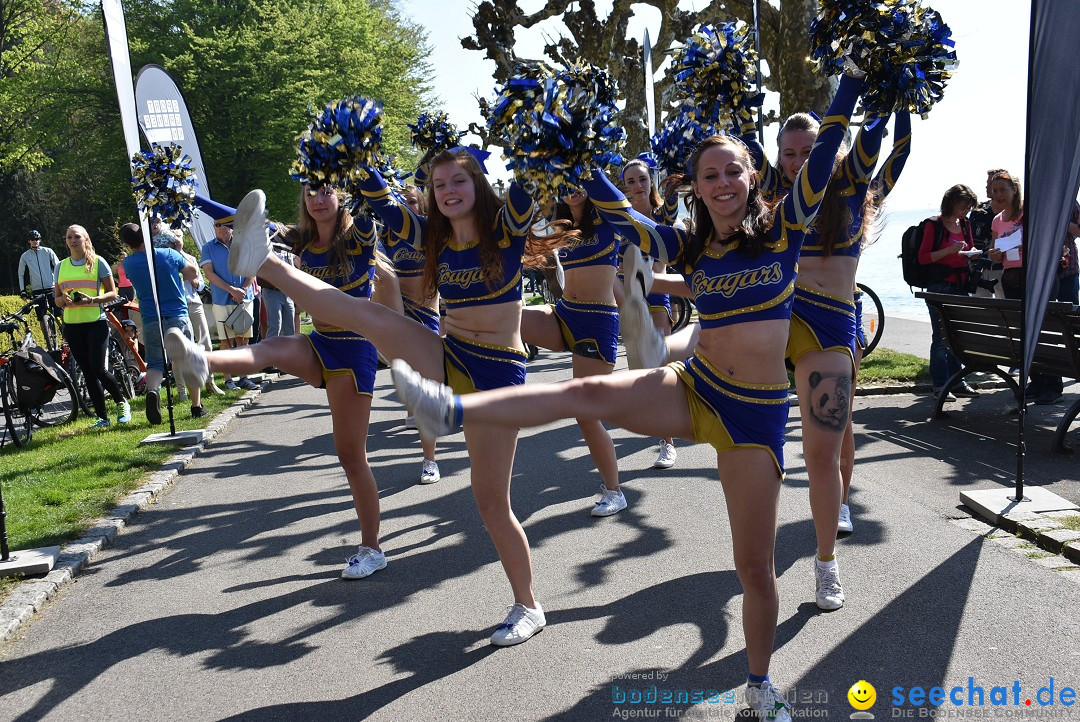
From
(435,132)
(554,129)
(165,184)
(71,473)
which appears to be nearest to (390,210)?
(554,129)

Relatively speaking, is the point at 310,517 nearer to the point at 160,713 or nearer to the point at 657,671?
the point at 160,713

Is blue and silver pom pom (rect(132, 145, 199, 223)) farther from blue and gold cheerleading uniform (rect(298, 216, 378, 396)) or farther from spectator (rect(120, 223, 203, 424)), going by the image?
spectator (rect(120, 223, 203, 424))

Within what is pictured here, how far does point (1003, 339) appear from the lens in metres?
6.91

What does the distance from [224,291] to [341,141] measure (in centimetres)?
887

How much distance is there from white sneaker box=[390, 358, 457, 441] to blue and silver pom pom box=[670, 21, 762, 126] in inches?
85.5

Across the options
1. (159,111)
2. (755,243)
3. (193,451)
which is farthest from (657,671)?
(159,111)

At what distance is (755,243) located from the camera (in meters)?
3.17

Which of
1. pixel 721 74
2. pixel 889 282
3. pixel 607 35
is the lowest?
pixel 889 282

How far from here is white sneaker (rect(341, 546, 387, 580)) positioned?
4.78m

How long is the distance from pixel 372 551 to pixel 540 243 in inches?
75.7

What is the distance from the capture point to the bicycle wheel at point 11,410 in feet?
28.9

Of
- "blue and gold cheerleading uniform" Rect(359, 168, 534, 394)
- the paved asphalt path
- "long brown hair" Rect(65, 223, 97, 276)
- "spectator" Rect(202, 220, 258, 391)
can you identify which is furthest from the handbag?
"blue and gold cheerleading uniform" Rect(359, 168, 534, 394)

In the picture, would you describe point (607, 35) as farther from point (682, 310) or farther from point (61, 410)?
point (61, 410)

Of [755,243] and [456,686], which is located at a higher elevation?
[755,243]
